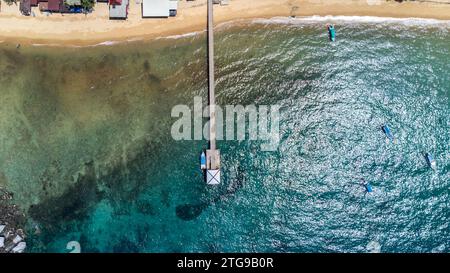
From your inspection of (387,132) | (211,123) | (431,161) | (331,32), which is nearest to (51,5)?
(211,123)

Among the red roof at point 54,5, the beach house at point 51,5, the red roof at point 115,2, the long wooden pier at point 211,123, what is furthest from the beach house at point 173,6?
the red roof at point 54,5

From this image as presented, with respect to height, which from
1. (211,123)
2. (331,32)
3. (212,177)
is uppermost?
(331,32)

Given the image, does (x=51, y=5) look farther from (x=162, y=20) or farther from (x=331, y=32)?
(x=331, y=32)

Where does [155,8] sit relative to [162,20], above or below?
above

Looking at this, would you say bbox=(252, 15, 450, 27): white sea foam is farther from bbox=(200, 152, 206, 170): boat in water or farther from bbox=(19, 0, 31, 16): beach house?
bbox=(19, 0, 31, 16): beach house

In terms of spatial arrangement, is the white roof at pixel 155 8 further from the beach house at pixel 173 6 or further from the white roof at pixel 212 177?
the white roof at pixel 212 177

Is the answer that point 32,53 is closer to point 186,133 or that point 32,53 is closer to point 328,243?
point 186,133
